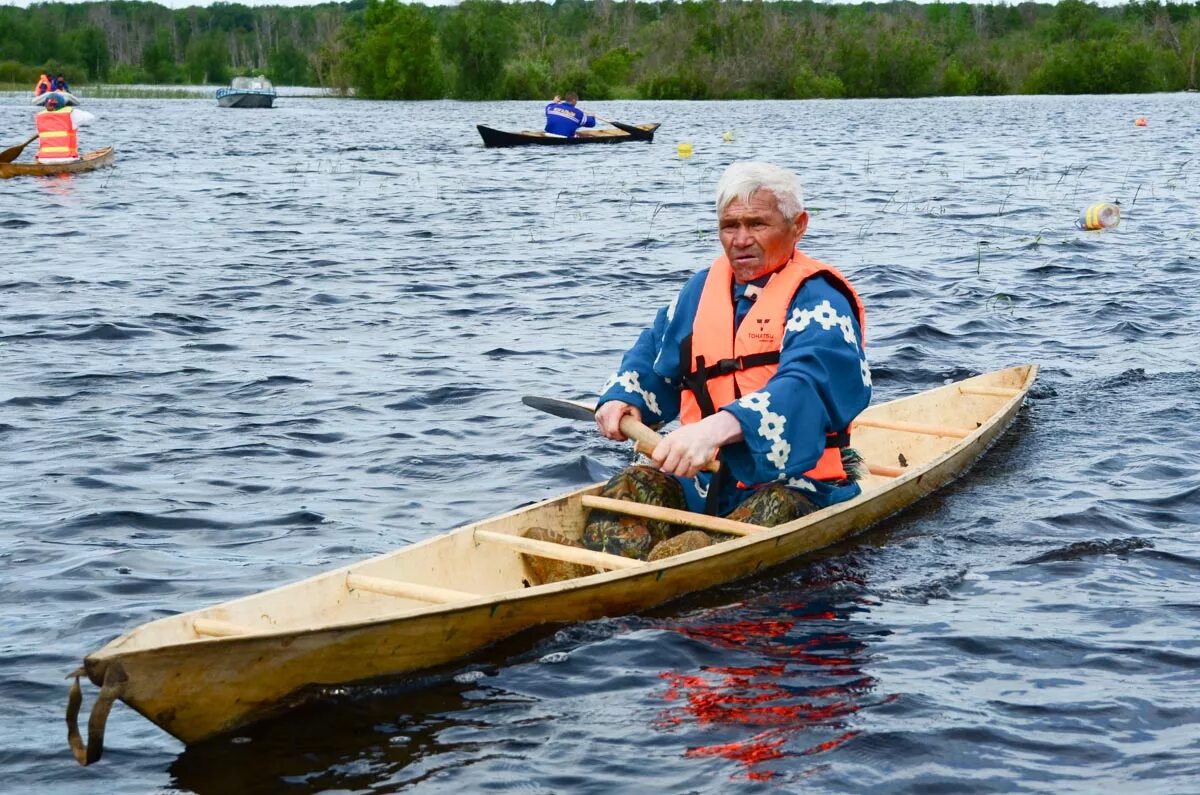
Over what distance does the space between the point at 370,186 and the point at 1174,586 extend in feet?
71.3

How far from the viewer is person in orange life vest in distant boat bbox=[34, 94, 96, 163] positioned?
89.3 feet

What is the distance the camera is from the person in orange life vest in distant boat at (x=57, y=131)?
27219 mm

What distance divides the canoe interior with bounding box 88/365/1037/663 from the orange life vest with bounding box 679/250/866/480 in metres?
0.66

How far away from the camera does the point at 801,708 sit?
5.20 meters

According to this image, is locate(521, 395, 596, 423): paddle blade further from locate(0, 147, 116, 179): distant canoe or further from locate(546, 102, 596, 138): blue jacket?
locate(546, 102, 596, 138): blue jacket

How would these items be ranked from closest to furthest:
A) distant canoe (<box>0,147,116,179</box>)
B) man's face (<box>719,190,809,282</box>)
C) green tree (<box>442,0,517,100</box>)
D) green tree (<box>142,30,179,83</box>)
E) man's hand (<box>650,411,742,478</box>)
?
man's hand (<box>650,411,742,478</box>) → man's face (<box>719,190,809,282</box>) → distant canoe (<box>0,147,116,179</box>) → green tree (<box>442,0,517,100</box>) → green tree (<box>142,30,179,83</box>)

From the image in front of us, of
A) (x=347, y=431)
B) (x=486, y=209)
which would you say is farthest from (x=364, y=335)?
(x=486, y=209)

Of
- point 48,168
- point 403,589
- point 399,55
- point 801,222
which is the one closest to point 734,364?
point 801,222

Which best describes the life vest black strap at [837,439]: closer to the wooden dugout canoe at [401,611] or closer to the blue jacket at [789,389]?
the blue jacket at [789,389]

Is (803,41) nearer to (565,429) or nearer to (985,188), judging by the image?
(985,188)

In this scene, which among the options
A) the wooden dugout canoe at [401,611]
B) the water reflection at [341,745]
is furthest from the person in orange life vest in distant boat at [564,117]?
the water reflection at [341,745]

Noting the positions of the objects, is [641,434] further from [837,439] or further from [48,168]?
[48,168]

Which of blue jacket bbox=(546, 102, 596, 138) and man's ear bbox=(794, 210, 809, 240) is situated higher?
blue jacket bbox=(546, 102, 596, 138)

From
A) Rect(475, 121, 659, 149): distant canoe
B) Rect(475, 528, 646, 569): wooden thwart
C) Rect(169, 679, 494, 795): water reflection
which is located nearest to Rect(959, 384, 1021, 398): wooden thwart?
Rect(475, 528, 646, 569): wooden thwart
